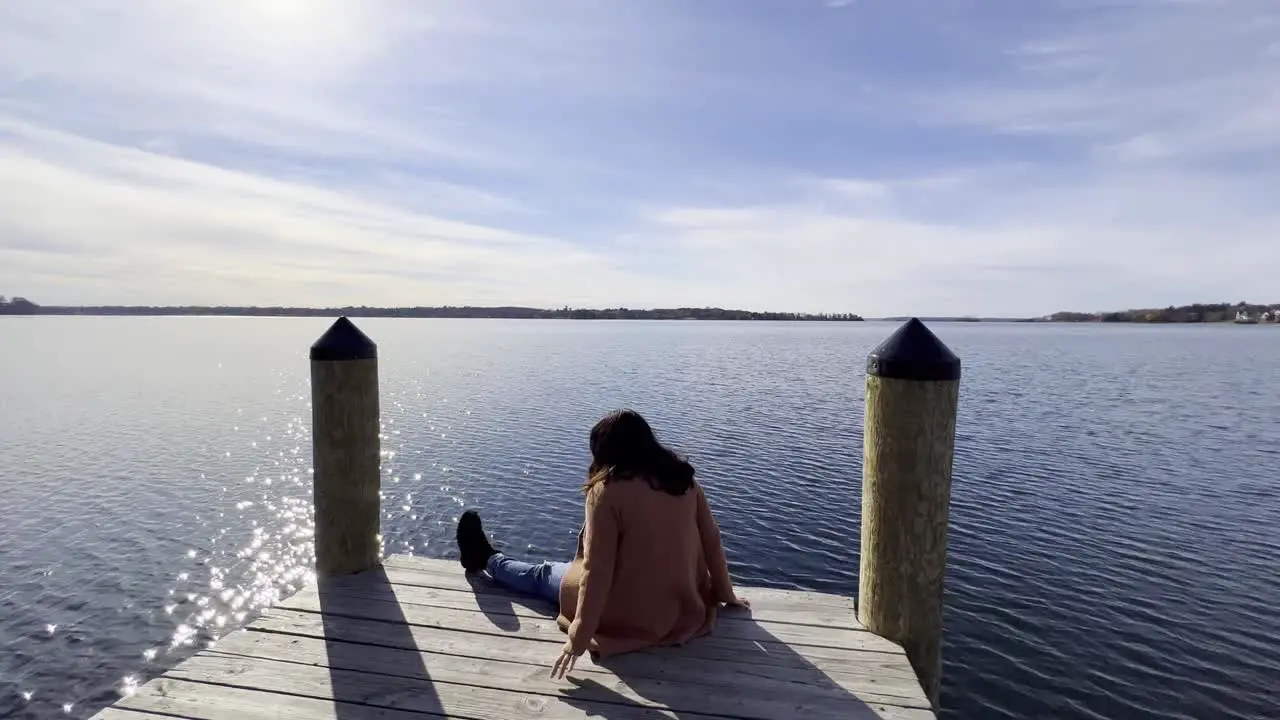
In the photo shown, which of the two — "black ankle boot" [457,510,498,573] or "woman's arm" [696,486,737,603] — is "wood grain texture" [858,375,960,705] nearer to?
"woman's arm" [696,486,737,603]

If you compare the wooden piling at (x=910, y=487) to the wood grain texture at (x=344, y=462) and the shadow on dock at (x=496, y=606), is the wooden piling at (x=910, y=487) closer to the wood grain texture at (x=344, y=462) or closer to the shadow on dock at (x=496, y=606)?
the shadow on dock at (x=496, y=606)

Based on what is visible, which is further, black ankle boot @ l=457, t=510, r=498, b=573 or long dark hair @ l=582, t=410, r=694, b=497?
black ankle boot @ l=457, t=510, r=498, b=573

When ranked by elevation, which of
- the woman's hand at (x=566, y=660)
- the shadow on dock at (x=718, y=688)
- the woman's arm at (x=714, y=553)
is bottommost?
the shadow on dock at (x=718, y=688)

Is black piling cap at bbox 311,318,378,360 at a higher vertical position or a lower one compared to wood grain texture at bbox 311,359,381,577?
higher

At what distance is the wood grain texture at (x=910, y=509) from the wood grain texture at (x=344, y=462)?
3.73 meters

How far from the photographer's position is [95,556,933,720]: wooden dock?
374cm

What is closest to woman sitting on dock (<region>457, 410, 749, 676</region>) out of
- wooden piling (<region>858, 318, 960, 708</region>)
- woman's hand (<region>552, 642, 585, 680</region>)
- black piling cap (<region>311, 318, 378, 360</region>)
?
woman's hand (<region>552, 642, 585, 680</region>)

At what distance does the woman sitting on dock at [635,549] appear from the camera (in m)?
4.16

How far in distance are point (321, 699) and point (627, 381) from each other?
33922 mm

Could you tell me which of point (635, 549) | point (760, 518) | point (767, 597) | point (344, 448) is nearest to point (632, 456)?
point (635, 549)

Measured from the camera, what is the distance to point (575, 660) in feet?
13.4

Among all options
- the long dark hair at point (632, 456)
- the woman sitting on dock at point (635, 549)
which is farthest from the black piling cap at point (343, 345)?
the woman sitting on dock at point (635, 549)

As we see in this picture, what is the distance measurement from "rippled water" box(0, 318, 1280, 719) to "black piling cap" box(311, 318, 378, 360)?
602cm

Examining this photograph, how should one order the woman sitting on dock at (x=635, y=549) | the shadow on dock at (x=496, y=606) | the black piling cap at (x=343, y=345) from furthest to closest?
the black piling cap at (x=343, y=345) < the shadow on dock at (x=496, y=606) < the woman sitting on dock at (x=635, y=549)
